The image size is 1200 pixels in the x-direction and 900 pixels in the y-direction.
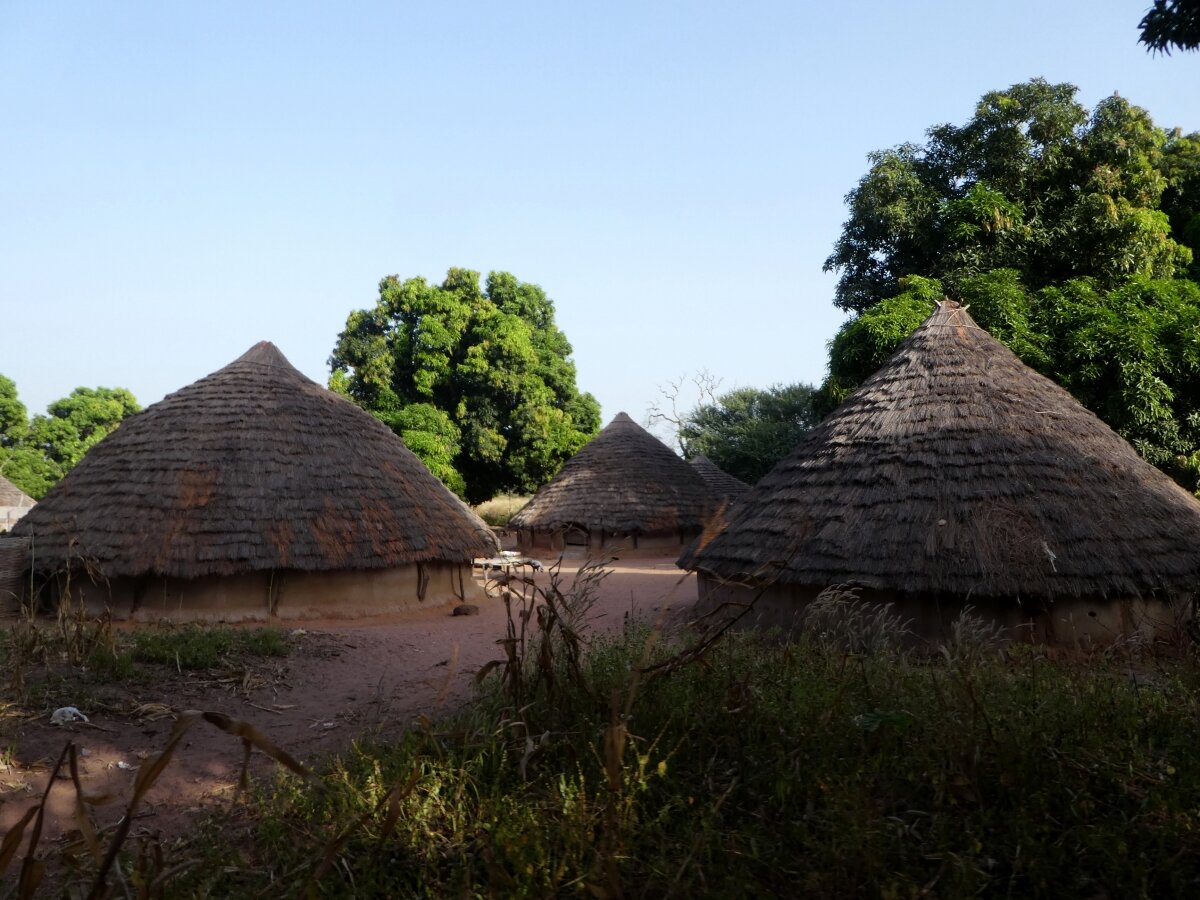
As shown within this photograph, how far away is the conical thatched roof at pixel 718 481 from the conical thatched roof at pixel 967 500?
1368cm

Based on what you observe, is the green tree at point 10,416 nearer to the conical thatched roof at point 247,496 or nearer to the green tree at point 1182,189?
the conical thatched roof at point 247,496

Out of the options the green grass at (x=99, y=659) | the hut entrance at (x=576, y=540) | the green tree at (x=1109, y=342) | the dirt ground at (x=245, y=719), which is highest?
the green tree at (x=1109, y=342)

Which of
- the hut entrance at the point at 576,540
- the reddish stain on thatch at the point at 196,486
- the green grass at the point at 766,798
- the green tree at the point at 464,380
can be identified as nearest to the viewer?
the green grass at the point at 766,798

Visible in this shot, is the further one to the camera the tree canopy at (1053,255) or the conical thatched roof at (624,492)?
the conical thatched roof at (624,492)

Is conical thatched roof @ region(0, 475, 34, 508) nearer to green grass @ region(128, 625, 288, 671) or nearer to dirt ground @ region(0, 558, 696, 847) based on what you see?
dirt ground @ region(0, 558, 696, 847)

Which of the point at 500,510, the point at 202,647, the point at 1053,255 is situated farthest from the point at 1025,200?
the point at 500,510

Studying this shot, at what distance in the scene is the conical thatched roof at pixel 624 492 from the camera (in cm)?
2075

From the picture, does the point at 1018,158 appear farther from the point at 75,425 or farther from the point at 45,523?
the point at 75,425

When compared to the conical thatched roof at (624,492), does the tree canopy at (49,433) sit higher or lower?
higher

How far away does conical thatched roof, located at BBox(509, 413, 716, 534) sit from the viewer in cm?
2075

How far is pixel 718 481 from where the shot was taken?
2489 centimetres

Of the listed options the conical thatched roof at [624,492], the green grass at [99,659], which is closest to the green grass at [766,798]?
the green grass at [99,659]

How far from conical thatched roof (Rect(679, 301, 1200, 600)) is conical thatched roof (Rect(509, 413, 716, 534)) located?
1065cm

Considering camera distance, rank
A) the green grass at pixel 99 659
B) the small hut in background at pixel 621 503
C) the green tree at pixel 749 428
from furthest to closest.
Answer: the green tree at pixel 749 428 < the small hut in background at pixel 621 503 < the green grass at pixel 99 659
